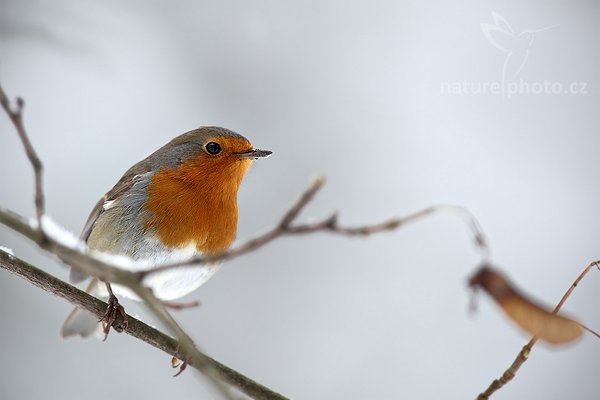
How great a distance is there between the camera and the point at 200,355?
1063 millimetres

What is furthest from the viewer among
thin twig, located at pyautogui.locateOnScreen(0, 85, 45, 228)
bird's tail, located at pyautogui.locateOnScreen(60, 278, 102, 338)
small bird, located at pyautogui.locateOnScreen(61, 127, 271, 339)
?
bird's tail, located at pyautogui.locateOnScreen(60, 278, 102, 338)

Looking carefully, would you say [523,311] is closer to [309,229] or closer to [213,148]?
[309,229]

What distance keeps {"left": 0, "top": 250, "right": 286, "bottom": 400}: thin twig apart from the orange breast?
469 millimetres

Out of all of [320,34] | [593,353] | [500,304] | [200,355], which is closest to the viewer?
[500,304]

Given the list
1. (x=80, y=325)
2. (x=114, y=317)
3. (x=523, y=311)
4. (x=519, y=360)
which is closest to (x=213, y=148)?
(x=114, y=317)

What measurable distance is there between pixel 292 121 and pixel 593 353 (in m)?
2.40

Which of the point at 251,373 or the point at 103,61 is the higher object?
the point at 103,61

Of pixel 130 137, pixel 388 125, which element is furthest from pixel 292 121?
pixel 130 137

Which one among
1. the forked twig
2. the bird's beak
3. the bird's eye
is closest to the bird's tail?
the bird's eye

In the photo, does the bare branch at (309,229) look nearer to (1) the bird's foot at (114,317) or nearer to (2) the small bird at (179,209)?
(1) the bird's foot at (114,317)

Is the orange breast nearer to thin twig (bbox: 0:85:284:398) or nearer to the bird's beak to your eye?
the bird's beak

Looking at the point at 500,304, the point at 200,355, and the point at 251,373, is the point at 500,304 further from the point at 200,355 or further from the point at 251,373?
the point at 251,373

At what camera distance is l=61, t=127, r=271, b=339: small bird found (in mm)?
2281

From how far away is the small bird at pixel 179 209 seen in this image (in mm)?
2281
